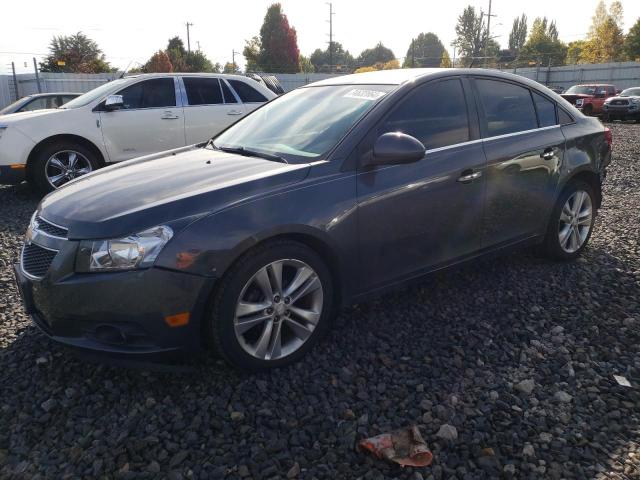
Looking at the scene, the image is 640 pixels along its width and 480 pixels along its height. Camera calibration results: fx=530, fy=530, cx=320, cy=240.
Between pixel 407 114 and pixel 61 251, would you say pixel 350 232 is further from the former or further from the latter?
pixel 61 251

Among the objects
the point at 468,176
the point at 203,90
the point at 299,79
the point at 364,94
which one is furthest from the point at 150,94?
the point at 299,79

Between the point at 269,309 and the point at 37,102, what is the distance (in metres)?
10.3

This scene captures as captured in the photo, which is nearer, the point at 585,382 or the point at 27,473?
the point at 27,473

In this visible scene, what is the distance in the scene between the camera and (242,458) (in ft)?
7.34

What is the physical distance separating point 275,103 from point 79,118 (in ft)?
14.1

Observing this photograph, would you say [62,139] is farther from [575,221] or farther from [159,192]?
[575,221]

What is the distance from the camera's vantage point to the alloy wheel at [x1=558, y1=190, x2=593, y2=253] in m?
4.39

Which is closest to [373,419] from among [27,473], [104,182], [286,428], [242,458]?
[286,428]

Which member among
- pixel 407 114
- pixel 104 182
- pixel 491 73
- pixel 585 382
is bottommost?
pixel 585 382

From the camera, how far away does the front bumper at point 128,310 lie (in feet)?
8.04

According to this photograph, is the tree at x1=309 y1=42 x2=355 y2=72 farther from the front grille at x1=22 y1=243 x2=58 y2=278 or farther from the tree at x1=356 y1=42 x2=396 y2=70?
the front grille at x1=22 y1=243 x2=58 y2=278

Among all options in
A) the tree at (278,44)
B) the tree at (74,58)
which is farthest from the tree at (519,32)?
the tree at (74,58)

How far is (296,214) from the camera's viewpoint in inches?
109

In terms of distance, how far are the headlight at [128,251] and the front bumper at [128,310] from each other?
39mm
